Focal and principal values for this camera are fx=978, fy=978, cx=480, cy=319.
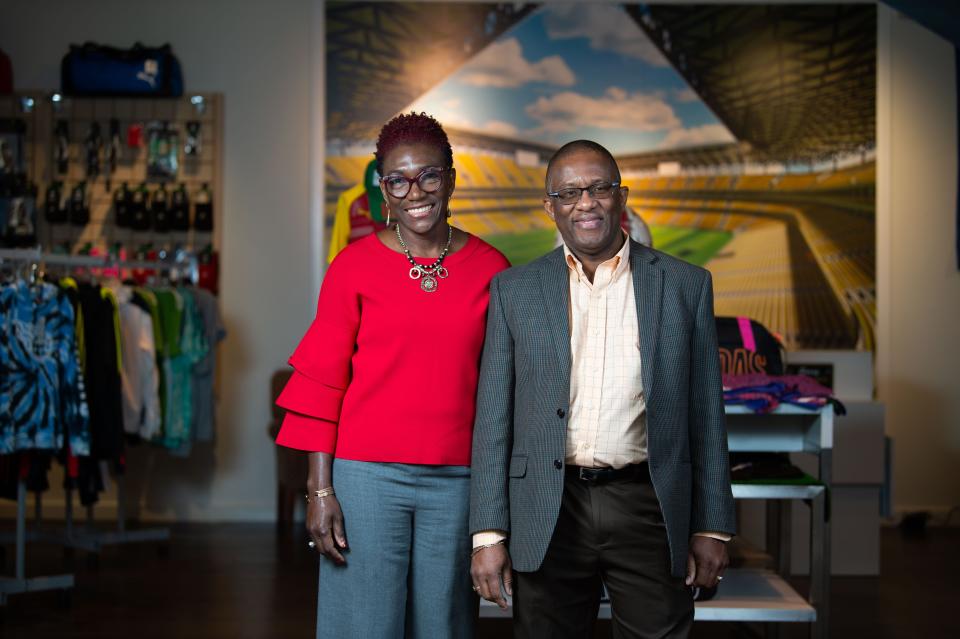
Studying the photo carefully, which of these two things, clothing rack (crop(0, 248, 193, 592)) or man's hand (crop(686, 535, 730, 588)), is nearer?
man's hand (crop(686, 535, 730, 588))

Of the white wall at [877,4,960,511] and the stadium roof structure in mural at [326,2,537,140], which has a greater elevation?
the stadium roof structure in mural at [326,2,537,140]

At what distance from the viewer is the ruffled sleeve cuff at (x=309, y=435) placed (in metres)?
2.09

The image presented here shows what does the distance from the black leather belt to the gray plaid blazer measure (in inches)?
2.2

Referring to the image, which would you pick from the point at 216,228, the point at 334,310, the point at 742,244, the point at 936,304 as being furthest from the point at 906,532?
the point at 334,310

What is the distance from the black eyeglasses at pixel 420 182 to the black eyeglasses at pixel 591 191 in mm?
269

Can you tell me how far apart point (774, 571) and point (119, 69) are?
4.95 m

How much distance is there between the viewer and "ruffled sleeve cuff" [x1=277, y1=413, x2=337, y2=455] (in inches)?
82.3

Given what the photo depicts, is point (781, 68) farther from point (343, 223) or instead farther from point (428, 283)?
point (428, 283)

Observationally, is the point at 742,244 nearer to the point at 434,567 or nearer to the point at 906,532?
the point at 906,532

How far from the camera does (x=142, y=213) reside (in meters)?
6.23

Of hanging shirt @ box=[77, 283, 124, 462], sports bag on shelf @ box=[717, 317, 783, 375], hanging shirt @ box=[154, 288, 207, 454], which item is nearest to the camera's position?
sports bag on shelf @ box=[717, 317, 783, 375]

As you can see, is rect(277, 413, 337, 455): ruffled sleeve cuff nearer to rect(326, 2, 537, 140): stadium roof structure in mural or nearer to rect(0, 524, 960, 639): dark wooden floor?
rect(0, 524, 960, 639): dark wooden floor

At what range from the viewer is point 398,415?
2.05m

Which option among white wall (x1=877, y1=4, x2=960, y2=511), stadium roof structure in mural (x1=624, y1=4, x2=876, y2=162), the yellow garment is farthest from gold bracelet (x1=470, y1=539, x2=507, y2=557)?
white wall (x1=877, y1=4, x2=960, y2=511)
